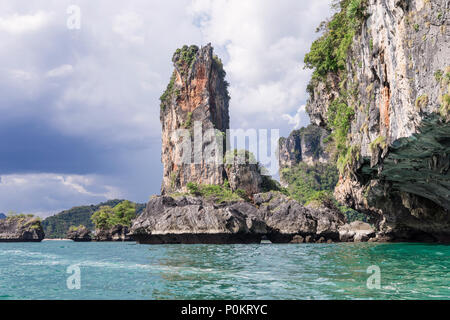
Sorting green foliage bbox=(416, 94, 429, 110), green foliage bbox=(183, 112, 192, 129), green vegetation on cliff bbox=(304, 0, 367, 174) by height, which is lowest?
green foliage bbox=(416, 94, 429, 110)

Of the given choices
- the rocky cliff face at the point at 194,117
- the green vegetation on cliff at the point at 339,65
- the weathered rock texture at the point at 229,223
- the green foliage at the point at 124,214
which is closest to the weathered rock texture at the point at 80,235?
the green foliage at the point at 124,214

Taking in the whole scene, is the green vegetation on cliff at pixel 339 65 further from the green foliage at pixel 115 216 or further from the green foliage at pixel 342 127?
the green foliage at pixel 115 216

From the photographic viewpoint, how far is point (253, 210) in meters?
52.1

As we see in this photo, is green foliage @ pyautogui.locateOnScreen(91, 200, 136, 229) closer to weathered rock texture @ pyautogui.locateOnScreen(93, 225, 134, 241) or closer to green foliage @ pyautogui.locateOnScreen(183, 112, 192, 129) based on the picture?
weathered rock texture @ pyautogui.locateOnScreen(93, 225, 134, 241)

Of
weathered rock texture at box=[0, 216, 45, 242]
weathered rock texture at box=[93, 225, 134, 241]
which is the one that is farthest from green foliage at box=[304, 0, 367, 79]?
weathered rock texture at box=[0, 216, 45, 242]

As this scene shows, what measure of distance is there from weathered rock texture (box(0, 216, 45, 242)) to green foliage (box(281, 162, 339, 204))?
217ft

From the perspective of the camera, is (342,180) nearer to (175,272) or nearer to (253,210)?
(175,272)

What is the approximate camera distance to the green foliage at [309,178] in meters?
104

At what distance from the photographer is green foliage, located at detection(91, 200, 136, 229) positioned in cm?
8406

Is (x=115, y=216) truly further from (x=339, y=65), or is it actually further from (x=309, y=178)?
(x=339, y=65)

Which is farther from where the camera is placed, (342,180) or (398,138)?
(342,180)

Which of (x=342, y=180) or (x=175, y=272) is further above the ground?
(x=342, y=180)

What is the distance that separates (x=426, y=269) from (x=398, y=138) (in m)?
4.92
